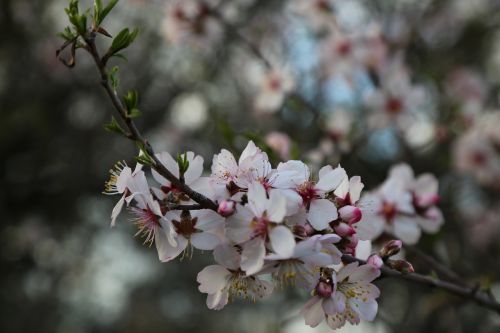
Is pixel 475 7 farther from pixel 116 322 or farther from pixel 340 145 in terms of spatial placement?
pixel 116 322

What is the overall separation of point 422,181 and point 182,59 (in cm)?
369

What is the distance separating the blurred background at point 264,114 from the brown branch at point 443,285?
692 millimetres

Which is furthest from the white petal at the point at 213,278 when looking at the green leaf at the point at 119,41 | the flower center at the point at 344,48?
the flower center at the point at 344,48

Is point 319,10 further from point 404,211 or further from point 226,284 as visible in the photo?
point 226,284

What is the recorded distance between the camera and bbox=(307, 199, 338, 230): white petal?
4.10 feet

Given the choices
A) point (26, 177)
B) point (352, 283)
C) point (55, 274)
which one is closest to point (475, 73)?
point (352, 283)

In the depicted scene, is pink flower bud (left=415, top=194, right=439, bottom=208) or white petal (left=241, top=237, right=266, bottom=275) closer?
white petal (left=241, top=237, right=266, bottom=275)

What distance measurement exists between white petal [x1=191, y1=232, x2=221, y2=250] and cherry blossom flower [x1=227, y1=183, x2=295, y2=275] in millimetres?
63

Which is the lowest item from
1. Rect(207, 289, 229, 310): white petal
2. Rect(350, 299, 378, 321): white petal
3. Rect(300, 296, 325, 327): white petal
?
Rect(350, 299, 378, 321): white petal

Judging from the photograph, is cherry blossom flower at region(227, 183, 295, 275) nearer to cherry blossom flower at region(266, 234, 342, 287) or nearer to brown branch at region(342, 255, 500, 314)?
cherry blossom flower at region(266, 234, 342, 287)

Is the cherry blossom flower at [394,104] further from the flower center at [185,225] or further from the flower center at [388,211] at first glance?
the flower center at [185,225]

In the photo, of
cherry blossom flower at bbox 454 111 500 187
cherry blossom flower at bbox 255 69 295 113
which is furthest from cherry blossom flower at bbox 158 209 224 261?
cherry blossom flower at bbox 454 111 500 187

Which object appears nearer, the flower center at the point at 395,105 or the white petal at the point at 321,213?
the white petal at the point at 321,213

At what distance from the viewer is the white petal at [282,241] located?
45.1 inches
